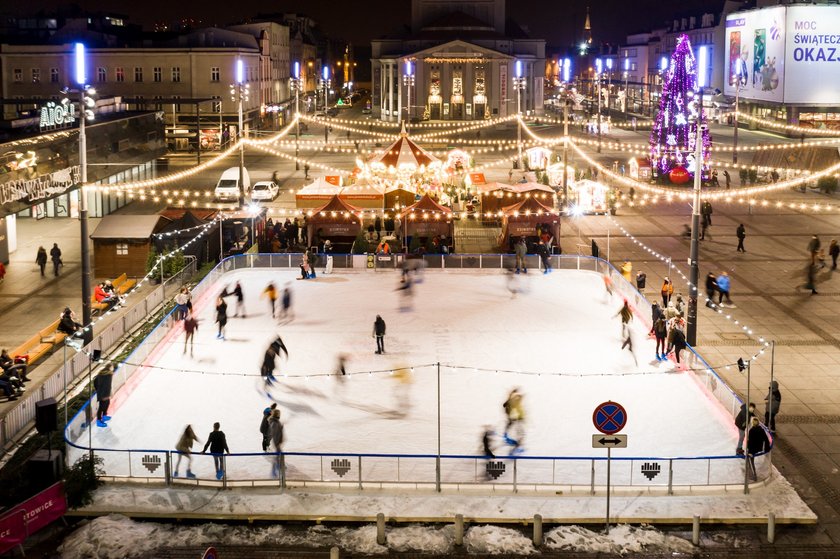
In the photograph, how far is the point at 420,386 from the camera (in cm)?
2155

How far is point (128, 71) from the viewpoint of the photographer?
80.6 metres

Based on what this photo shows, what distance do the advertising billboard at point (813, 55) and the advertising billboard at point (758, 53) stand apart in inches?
24.5

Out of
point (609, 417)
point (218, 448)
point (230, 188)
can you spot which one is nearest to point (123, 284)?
point (218, 448)

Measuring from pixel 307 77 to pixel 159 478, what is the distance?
132737 mm

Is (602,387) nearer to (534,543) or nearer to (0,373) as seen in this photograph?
(534,543)

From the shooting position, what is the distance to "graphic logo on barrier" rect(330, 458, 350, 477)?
650 inches

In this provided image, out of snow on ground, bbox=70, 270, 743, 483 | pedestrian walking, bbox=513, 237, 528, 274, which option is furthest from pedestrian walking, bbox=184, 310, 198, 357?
pedestrian walking, bbox=513, 237, 528, 274

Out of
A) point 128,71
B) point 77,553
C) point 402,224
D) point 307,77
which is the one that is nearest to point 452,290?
point 402,224

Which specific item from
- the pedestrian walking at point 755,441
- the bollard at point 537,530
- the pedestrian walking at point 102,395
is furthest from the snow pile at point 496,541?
the pedestrian walking at point 102,395

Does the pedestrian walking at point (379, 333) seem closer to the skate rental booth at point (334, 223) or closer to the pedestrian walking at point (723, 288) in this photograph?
the pedestrian walking at point (723, 288)

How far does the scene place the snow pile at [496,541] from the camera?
14.6 m

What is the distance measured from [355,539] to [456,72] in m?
100

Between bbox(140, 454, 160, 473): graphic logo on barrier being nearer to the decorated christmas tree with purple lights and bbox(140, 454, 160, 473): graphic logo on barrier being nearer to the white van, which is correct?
the white van

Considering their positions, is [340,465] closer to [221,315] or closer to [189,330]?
[189,330]
